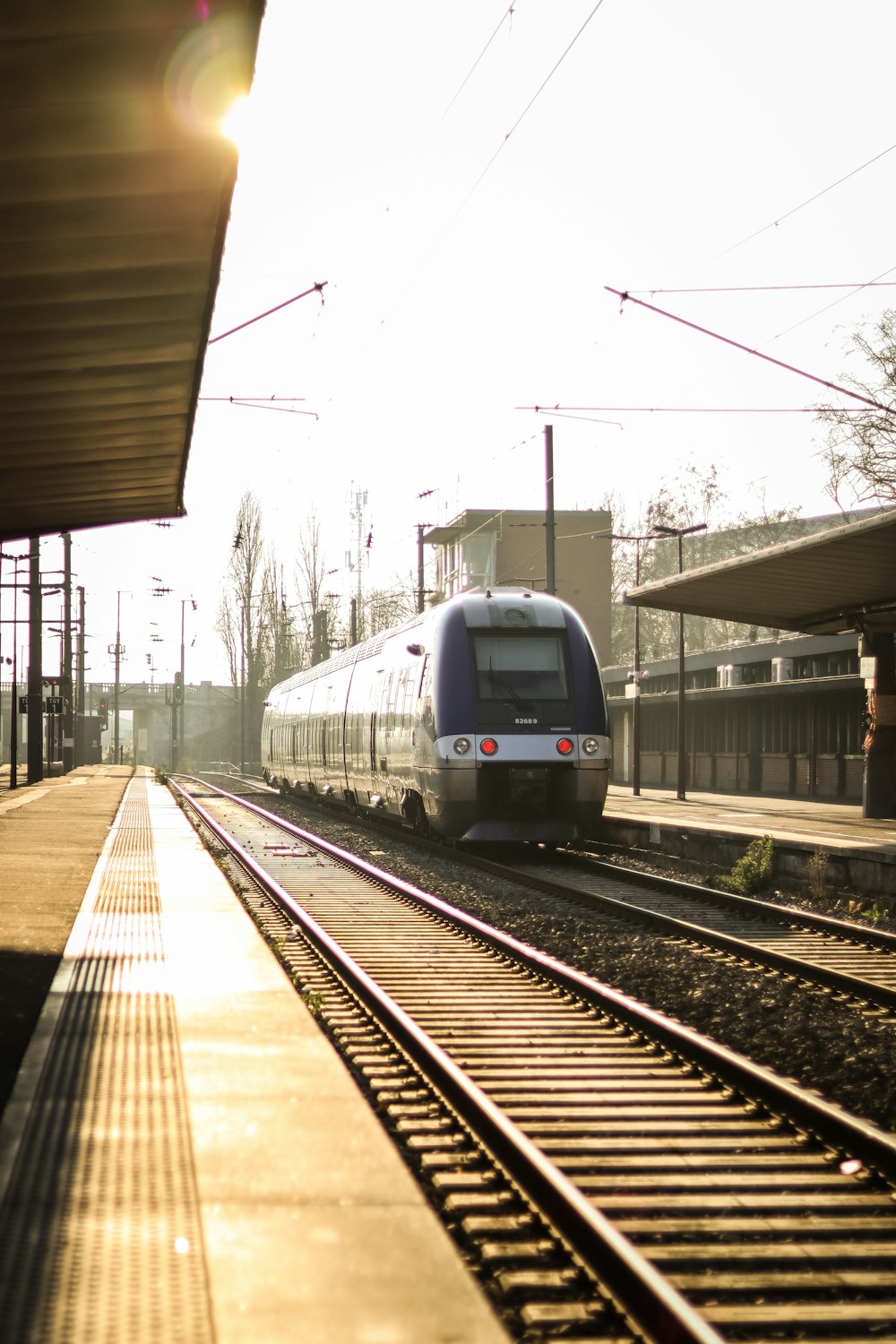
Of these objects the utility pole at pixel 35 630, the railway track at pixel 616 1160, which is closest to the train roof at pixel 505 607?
the railway track at pixel 616 1160

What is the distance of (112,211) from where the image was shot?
8.43 m

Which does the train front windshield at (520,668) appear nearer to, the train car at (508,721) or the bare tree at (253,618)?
the train car at (508,721)

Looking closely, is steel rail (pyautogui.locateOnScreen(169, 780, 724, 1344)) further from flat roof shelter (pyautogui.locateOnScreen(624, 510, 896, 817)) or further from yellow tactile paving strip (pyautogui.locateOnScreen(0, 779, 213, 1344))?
flat roof shelter (pyautogui.locateOnScreen(624, 510, 896, 817))

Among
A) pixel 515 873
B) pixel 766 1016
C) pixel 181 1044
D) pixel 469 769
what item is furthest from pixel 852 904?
pixel 181 1044

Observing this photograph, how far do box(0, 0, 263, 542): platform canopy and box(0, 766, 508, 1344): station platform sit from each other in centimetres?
430

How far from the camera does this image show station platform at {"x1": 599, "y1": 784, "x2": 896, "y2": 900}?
15.2m

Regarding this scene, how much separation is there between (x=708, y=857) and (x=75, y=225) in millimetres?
12651

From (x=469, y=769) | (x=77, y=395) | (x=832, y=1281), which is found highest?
(x=77, y=395)

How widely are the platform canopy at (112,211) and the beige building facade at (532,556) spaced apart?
2230 inches

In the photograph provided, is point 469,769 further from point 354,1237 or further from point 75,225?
point 354,1237

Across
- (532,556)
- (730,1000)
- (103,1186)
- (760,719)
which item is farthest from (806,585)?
(532,556)

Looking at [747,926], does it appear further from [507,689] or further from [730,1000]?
[507,689]

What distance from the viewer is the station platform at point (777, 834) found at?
15242 mm

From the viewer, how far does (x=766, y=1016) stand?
28.2ft
